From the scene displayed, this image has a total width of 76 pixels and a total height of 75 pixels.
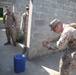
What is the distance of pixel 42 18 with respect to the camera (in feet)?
15.2

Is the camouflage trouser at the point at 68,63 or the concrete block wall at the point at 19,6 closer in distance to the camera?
the camouflage trouser at the point at 68,63

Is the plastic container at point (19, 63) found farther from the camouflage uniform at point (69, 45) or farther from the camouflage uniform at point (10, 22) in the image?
the camouflage uniform at point (10, 22)

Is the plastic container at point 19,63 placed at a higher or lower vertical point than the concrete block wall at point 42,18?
lower

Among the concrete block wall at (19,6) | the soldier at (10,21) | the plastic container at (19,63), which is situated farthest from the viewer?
the concrete block wall at (19,6)

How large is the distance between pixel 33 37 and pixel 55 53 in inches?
58.4

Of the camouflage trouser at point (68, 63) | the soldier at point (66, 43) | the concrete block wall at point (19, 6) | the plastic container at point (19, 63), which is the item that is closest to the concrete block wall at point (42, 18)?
the plastic container at point (19, 63)

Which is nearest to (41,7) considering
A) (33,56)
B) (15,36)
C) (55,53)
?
(33,56)

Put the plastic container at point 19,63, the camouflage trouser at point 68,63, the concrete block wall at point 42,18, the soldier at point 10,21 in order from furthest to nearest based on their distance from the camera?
1. the soldier at point 10,21
2. the concrete block wall at point 42,18
3. the plastic container at point 19,63
4. the camouflage trouser at point 68,63

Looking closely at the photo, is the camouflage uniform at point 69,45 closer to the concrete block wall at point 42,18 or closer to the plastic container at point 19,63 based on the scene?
the plastic container at point 19,63

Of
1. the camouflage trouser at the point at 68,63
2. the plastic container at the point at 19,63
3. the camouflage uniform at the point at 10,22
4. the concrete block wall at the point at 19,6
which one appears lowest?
the plastic container at the point at 19,63

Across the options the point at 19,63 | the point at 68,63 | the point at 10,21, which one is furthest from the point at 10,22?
the point at 68,63

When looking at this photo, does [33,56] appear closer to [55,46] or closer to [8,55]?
[8,55]

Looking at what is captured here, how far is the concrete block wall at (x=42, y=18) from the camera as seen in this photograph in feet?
14.6

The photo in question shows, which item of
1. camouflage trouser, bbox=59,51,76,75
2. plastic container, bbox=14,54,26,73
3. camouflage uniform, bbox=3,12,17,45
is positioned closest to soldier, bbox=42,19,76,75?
camouflage trouser, bbox=59,51,76,75
